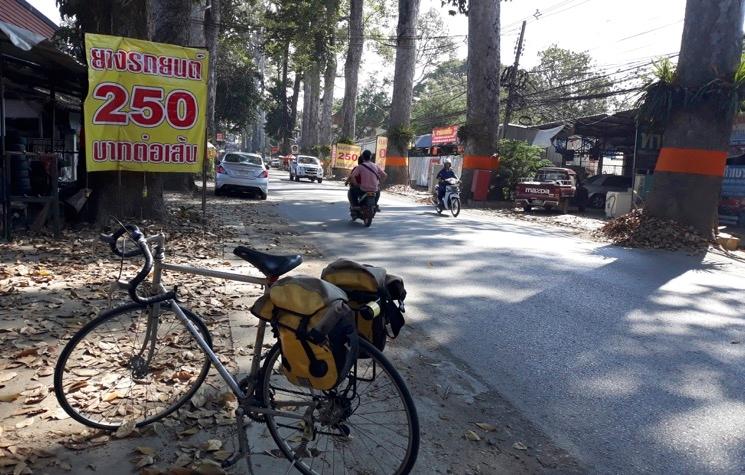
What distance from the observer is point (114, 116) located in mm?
9156

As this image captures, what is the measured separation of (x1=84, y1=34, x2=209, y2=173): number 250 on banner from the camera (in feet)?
29.2

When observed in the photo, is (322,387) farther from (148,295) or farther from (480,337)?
(480,337)

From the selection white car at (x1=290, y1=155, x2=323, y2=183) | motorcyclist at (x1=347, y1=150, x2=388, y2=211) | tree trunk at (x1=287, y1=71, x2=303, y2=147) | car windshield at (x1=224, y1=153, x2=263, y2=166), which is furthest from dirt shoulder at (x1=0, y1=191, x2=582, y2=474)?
tree trunk at (x1=287, y1=71, x2=303, y2=147)

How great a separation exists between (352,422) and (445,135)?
3315 centimetres

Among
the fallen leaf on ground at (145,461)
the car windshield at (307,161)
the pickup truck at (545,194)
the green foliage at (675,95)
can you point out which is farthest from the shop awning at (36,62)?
the car windshield at (307,161)

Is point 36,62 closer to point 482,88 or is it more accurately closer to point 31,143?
point 31,143

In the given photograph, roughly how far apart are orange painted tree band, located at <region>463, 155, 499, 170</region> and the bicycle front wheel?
1948cm

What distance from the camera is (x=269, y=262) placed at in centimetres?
298

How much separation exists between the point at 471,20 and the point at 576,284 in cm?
1622

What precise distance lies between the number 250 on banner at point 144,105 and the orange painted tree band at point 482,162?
13808 millimetres

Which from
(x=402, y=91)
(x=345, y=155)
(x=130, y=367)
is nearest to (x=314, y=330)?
(x=130, y=367)

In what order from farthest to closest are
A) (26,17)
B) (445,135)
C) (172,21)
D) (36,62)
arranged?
(445,135)
(26,17)
(172,21)
(36,62)

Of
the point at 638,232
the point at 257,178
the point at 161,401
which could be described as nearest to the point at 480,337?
the point at 161,401

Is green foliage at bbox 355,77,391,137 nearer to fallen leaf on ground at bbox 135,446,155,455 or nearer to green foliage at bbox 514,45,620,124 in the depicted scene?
green foliage at bbox 514,45,620,124
